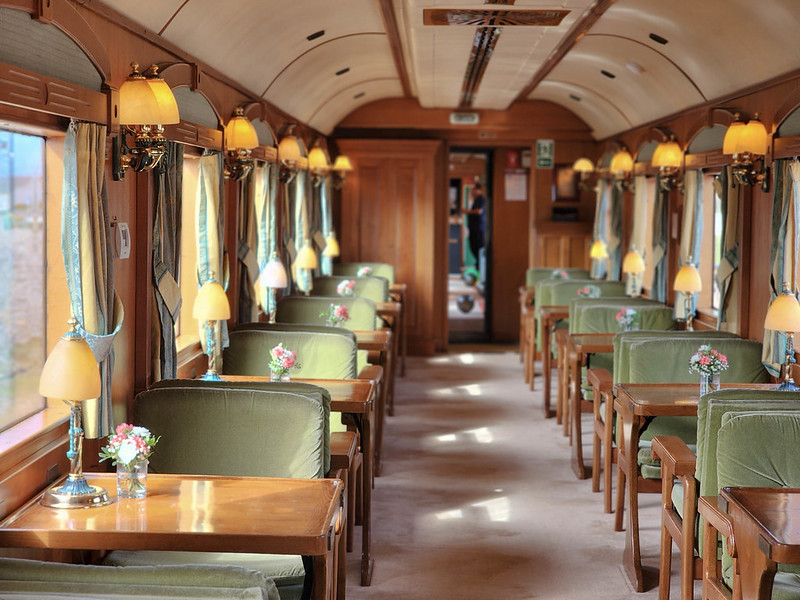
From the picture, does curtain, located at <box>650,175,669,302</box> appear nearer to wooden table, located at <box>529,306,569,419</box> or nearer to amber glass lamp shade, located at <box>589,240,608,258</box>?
wooden table, located at <box>529,306,569,419</box>

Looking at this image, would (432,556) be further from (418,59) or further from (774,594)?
(418,59)

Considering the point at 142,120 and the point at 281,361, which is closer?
the point at 142,120

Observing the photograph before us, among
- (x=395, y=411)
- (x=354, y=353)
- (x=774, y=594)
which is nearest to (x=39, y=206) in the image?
(x=354, y=353)

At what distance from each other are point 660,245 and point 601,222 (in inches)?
108

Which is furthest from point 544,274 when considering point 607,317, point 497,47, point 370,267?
point 497,47

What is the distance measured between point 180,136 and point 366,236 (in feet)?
23.2

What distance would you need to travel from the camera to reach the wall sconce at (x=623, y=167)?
32.1 ft

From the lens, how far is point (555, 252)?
12.3 meters

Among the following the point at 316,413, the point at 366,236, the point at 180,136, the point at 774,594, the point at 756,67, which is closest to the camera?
the point at 774,594

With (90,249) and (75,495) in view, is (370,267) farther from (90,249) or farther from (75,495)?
(75,495)

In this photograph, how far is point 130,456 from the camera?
10.7ft

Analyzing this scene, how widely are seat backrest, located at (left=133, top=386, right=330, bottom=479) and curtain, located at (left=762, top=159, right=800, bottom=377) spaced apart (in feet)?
10.2

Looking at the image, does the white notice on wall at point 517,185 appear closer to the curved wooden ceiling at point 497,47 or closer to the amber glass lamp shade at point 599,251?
the curved wooden ceiling at point 497,47

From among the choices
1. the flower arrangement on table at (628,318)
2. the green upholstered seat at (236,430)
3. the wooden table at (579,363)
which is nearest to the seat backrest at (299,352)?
the green upholstered seat at (236,430)
